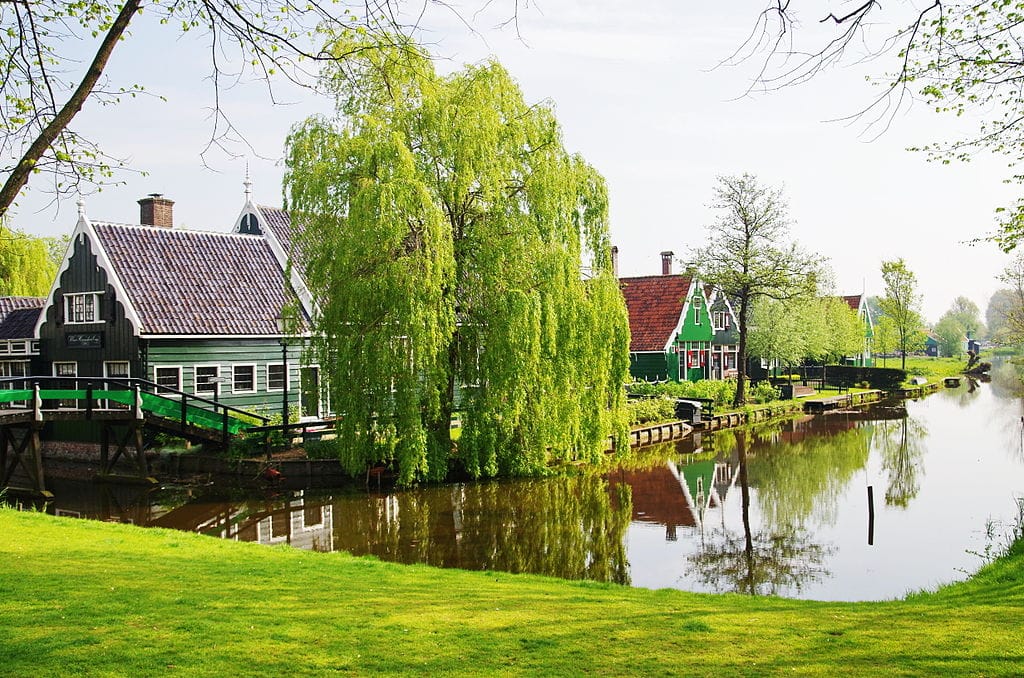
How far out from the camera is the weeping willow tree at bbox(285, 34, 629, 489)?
20.0 meters

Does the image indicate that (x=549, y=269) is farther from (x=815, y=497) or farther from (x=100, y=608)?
(x=100, y=608)

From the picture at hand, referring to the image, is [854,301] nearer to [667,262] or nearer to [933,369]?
[933,369]

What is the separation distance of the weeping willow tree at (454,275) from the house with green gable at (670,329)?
21704 millimetres

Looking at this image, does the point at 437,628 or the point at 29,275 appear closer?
the point at 437,628

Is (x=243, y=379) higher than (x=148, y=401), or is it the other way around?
(x=243, y=379)

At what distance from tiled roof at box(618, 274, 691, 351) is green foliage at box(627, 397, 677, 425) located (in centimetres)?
777

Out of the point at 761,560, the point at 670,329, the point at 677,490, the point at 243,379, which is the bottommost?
the point at 761,560

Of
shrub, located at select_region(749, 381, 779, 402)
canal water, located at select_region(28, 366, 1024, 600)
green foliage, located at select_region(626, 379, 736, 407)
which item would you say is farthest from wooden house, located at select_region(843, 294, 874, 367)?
canal water, located at select_region(28, 366, 1024, 600)

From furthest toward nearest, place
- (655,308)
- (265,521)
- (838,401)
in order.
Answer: (838,401) < (655,308) < (265,521)

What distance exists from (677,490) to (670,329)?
2235 centimetres

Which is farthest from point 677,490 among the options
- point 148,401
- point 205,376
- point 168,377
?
point 168,377

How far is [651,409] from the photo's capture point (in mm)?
34625

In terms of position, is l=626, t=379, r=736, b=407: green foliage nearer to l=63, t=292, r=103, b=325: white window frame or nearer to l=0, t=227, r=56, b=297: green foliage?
l=63, t=292, r=103, b=325: white window frame

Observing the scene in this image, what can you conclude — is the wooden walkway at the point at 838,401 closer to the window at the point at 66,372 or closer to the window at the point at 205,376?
the window at the point at 205,376
